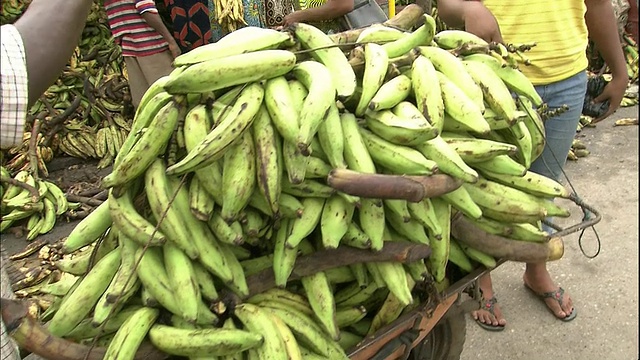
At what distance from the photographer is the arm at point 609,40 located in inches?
106

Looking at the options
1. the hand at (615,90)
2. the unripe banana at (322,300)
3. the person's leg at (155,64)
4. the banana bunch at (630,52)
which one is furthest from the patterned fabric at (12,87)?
the banana bunch at (630,52)

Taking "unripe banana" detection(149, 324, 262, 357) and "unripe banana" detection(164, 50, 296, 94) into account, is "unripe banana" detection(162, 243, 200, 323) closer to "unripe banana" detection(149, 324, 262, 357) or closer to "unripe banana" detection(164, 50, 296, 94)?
"unripe banana" detection(149, 324, 262, 357)

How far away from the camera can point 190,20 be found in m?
4.43

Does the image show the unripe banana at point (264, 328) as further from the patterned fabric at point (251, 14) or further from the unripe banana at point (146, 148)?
the patterned fabric at point (251, 14)

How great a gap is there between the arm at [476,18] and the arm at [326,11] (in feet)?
4.30

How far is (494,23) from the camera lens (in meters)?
2.32

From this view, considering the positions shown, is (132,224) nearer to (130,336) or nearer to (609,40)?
(130,336)

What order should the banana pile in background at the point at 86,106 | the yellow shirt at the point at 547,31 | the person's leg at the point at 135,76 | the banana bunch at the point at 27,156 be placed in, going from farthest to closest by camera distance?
the banana pile in background at the point at 86,106, the banana bunch at the point at 27,156, the person's leg at the point at 135,76, the yellow shirt at the point at 547,31

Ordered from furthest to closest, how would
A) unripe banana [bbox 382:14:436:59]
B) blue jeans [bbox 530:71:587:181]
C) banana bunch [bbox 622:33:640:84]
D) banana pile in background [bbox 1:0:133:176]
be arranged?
banana bunch [bbox 622:33:640:84], banana pile in background [bbox 1:0:133:176], blue jeans [bbox 530:71:587:181], unripe banana [bbox 382:14:436:59]

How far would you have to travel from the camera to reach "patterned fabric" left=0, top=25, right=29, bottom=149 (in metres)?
1.21

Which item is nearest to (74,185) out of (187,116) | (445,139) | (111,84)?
(111,84)

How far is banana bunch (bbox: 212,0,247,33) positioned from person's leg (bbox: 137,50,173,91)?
0.66 meters

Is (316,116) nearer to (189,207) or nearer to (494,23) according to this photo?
(189,207)

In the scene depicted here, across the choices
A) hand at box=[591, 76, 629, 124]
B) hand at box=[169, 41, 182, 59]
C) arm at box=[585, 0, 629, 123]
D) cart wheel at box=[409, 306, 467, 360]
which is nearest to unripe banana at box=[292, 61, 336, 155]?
cart wheel at box=[409, 306, 467, 360]
